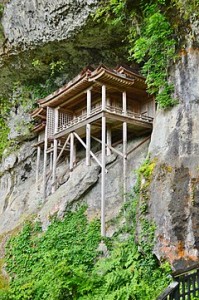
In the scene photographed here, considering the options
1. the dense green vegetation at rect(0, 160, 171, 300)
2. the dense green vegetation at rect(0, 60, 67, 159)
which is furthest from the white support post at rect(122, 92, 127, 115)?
the dense green vegetation at rect(0, 60, 67, 159)

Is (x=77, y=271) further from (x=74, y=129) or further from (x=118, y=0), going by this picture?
(x=118, y=0)

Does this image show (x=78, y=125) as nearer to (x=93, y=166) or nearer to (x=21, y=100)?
(x=93, y=166)

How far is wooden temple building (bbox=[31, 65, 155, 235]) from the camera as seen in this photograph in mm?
15281

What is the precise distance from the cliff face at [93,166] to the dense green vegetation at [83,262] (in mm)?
573

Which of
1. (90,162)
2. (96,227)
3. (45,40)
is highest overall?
(45,40)

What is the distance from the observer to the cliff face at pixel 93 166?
10266 millimetres

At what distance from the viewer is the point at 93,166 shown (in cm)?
1588

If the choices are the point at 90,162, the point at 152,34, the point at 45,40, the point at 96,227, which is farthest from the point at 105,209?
the point at 45,40

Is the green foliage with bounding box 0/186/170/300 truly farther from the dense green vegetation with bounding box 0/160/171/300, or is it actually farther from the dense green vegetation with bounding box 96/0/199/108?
the dense green vegetation with bounding box 96/0/199/108

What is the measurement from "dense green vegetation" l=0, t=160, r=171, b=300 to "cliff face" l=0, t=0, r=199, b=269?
1.88 feet

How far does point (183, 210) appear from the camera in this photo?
33.4 feet

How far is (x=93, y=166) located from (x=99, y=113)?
236 centimetres

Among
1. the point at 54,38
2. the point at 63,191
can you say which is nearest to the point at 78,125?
the point at 63,191

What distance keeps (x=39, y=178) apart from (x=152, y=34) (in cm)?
1146
